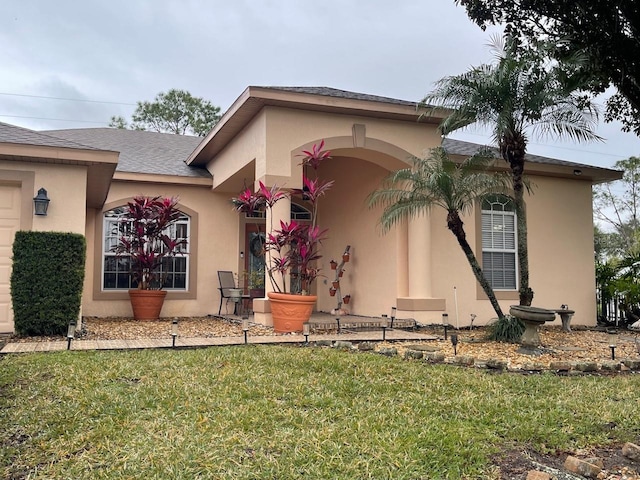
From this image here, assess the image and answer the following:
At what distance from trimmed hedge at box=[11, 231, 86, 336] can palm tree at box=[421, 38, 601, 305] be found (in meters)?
5.79

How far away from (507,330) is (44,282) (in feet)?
21.3

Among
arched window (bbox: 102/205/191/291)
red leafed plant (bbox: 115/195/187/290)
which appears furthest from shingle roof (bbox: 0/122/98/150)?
arched window (bbox: 102/205/191/291)

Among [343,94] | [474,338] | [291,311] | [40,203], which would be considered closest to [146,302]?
[40,203]

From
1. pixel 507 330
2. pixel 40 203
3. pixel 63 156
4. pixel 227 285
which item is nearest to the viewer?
pixel 507 330

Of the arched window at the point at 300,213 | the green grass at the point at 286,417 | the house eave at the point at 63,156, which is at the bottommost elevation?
the green grass at the point at 286,417

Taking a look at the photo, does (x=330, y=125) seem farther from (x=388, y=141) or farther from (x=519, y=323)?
(x=519, y=323)

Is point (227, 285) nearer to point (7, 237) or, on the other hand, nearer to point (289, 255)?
point (289, 255)

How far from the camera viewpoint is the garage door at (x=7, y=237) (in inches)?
312

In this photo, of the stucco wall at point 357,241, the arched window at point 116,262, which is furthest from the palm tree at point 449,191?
the arched window at point 116,262

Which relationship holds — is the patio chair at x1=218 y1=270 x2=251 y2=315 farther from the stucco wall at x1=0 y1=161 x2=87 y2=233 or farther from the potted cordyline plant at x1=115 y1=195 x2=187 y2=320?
the stucco wall at x1=0 y1=161 x2=87 y2=233

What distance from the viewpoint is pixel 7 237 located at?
802cm

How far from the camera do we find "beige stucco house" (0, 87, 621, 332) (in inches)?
323

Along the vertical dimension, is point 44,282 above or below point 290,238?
below

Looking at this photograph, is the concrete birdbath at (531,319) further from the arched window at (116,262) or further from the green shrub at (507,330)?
the arched window at (116,262)
